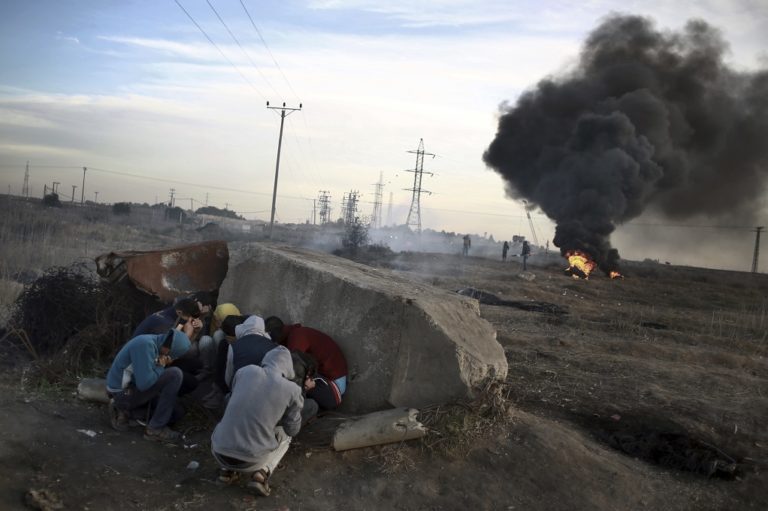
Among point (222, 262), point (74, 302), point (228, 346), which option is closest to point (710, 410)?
point (228, 346)

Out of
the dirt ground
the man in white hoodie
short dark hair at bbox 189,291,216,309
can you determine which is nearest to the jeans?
the dirt ground

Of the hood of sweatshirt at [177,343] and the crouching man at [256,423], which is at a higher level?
the hood of sweatshirt at [177,343]

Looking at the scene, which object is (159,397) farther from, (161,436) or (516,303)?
(516,303)

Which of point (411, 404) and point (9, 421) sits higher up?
point (411, 404)

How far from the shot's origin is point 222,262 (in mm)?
8312

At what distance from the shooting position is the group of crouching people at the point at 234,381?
14.9 ft

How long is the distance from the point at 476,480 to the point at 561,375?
332 centimetres

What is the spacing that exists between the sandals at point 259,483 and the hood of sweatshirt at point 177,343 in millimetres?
1444

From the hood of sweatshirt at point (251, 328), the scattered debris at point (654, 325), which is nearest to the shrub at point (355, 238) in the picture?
the scattered debris at point (654, 325)

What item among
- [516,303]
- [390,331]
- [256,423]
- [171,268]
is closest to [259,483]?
[256,423]

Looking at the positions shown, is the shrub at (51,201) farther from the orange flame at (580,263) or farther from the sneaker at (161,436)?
the sneaker at (161,436)

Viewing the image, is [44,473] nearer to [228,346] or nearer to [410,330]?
[228,346]

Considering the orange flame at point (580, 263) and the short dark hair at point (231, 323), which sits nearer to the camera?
the short dark hair at point (231, 323)

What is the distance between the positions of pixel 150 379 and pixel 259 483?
4.95ft
